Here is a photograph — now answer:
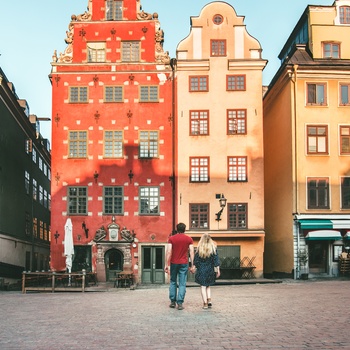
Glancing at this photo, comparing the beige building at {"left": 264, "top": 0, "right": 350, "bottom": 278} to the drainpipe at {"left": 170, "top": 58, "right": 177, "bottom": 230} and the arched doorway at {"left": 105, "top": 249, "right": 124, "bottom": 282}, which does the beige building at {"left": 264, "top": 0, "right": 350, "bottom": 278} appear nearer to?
the drainpipe at {"left": 170, "top": 58, "right": 177, "bottom": 230}

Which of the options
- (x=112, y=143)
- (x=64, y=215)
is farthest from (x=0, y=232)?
(x=112, y=143)

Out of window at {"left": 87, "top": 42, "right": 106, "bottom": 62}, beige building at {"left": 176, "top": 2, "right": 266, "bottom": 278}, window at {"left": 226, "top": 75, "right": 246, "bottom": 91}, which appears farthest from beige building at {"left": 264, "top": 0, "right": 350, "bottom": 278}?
window at {"left": 87, "top": 42, "right": 106, "bottom": 62}

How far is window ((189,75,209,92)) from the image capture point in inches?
1496

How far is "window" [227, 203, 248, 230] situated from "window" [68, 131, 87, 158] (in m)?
9.28

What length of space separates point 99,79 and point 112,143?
398 centimetres

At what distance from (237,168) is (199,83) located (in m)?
5.64

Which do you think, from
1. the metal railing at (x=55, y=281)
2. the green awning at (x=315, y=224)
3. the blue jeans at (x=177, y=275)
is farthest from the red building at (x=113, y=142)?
the blue jeans at (x=177, y=275)

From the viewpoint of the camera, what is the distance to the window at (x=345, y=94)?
123 feet

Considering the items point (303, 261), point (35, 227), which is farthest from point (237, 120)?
point (35, 227)

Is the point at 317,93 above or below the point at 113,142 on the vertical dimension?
above

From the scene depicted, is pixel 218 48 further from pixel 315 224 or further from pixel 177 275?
pixel 177 275

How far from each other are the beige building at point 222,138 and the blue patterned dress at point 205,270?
842 inches

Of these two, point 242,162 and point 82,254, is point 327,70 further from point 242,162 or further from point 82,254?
point 82,254

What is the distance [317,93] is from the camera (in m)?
37.6
